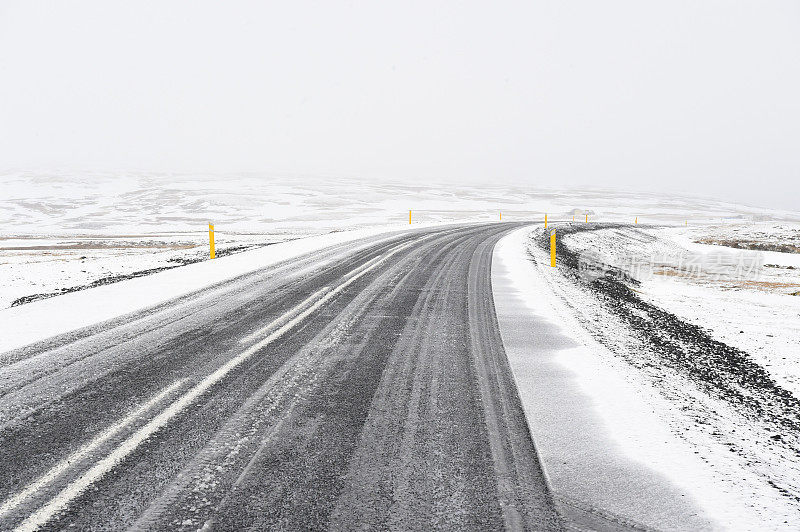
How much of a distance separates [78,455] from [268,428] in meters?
1.21

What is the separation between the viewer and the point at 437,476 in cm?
286

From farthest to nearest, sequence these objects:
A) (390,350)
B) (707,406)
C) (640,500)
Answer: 1. (390,350)
2. (707,406)
3. (640,500)

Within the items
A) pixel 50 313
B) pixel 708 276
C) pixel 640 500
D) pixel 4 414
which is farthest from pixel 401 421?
pixel 708 276

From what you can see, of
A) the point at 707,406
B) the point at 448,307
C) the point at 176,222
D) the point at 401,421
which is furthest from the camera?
the point at 176,222

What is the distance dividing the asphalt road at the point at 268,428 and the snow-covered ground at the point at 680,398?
0.52 m

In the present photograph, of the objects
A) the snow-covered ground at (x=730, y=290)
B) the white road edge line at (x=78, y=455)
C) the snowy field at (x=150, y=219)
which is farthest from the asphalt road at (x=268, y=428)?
the snowy field at (x=150, y=219)

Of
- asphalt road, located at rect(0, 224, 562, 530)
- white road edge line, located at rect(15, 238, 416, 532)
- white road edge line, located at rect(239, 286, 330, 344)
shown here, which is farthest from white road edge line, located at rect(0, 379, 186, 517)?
white road edge line, located at rect(239, 286, 330, 344)

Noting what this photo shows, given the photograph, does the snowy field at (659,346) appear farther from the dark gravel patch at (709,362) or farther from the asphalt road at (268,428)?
the asphalt road at (268,428)

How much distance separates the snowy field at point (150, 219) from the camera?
12.6 m

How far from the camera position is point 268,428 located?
11.2ft

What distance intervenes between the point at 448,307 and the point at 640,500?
4875mm

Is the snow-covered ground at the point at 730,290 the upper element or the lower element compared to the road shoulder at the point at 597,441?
lower

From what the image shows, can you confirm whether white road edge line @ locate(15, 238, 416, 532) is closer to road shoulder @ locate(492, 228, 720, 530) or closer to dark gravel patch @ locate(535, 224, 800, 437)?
road shoulder @ locate(492, 228, 720, 530)

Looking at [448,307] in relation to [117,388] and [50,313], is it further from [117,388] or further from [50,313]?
[50,313]
